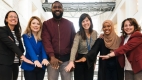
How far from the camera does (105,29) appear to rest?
3.24m

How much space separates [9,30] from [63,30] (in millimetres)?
920

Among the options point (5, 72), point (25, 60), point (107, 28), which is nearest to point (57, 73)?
point (25, 60)

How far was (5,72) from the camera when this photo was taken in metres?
2.74

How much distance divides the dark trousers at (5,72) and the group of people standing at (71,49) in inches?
7.5

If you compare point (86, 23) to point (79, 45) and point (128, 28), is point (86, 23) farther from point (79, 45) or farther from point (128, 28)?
point (128, 28)

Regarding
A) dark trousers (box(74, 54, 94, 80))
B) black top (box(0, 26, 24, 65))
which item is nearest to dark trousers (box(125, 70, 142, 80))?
dark trousers (box(74, 54, 94, 80))

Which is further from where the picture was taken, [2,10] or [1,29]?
[2,10]

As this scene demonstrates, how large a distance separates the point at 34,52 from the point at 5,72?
0.58 meters

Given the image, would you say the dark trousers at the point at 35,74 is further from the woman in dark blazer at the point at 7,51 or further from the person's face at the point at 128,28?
the person's face at the point at 128,28

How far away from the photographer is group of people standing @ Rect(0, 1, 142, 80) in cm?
305

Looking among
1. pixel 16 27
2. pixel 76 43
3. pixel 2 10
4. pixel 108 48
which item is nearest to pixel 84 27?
pixel 76 43

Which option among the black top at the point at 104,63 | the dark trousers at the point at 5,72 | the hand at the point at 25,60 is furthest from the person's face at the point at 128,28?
the dark trousers at the point at 5,72

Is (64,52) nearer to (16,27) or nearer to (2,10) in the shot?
(16,27)

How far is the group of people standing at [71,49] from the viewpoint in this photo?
3.05 metres
